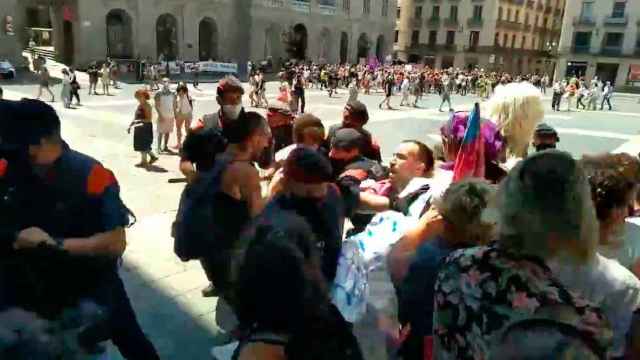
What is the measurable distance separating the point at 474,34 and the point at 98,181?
6397cm

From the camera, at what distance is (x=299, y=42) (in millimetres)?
44250

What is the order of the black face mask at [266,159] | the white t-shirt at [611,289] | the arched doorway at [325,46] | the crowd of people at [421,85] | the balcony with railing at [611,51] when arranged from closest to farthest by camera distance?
1. the white t-shirt at [611,289]
2. the black face mask at [266,159]
3. the crowd of people at [421,85]
4. the arched doorway at [325,46]
5. the balcony with railing at [611,51]

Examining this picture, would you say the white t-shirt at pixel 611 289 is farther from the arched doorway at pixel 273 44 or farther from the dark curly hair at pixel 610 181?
the arched doorway at pixel 273 44

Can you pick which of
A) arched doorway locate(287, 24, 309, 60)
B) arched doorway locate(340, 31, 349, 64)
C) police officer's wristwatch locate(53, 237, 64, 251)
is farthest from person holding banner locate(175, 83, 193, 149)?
arched doorway locate(340, 31, 349, 64)

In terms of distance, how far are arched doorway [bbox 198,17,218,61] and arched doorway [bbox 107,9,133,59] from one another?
6.17 m

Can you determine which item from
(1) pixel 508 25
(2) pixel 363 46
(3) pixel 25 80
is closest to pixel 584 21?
(1) pixel 508 25

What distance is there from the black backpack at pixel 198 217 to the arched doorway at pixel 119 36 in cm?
3258

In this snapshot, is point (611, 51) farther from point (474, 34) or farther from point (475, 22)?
point (475, 22)

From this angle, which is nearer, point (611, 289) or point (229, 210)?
point (611, 289)

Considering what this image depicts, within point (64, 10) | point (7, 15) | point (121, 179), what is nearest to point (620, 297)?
point (121, 179)

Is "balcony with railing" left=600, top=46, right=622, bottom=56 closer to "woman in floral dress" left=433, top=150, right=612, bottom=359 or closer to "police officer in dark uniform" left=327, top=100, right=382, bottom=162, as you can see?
"police officer in dark uniform" left=327, top=100, right=382, bottom=162

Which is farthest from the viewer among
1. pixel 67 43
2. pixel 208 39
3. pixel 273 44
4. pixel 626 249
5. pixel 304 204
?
pixel 273 44

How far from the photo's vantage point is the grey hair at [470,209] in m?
2.00

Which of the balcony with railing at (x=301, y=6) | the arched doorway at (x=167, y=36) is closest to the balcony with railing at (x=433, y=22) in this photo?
the balcony with railing at (x=301, y=6)
